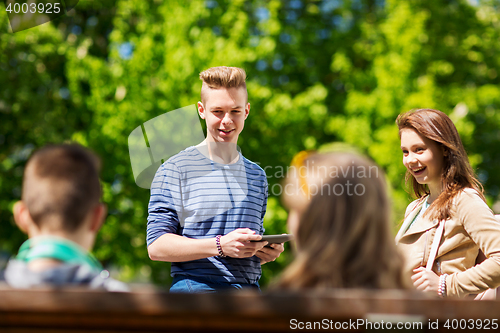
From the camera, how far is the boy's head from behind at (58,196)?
1507mm

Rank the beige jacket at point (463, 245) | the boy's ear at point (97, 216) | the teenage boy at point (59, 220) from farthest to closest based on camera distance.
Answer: the beige jacket at point (463, 245) → the boy's ear at point (97, 216) → the teenage boy at point (59, 220)

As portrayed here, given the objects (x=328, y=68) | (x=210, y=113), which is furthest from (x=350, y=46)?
(x=210, y=113)

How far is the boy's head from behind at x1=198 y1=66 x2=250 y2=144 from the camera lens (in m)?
2.62

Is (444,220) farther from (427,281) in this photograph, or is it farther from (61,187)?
(61,187)

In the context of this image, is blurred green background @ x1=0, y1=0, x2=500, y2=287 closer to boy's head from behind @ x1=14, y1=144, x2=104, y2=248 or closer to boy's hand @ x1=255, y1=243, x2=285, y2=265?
boy's hand @ x1=255, y1=243, x2=285, y2=265

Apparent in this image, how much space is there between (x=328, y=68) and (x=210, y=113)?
10.8 meters

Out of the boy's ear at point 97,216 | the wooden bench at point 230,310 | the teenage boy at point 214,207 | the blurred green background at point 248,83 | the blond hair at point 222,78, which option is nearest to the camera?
the wooden bench at point 230,310

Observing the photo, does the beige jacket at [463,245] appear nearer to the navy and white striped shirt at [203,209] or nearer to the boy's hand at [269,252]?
the boy's hand at [269,252]

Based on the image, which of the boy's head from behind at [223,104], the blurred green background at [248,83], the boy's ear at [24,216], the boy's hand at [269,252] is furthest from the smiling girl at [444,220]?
the blurred green background at [248,83]

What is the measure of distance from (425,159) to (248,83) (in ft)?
26.9

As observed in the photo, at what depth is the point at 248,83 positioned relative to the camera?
1052 centimetres

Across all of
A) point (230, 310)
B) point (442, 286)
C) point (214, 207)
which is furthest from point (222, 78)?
point (230, 310)

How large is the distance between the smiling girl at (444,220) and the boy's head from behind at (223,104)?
0.88 m

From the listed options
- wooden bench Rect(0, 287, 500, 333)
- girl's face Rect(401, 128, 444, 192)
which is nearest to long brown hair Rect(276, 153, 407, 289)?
wooden bench Rect(0, 287, 500, 333)
